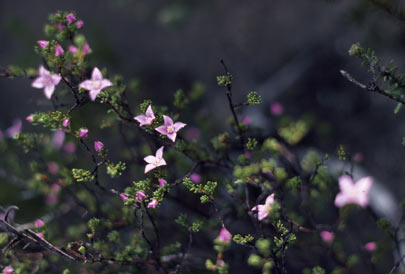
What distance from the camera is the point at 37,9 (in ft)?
18.5

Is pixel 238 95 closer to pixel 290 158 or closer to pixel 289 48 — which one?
pixel 289 48

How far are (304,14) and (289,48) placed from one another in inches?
19.6

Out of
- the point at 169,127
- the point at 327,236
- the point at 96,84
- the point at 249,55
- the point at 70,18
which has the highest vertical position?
the point at 249,55

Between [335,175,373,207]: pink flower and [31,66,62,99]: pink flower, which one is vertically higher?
[31,66,62,99]: pink flower

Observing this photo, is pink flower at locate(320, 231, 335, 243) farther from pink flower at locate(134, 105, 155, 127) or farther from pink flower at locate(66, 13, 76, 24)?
pink flower at locate(66, 13, 76, 24)

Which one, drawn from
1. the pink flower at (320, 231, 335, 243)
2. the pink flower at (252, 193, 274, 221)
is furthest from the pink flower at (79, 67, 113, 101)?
the pink flower at (320, 231, 335, 243)

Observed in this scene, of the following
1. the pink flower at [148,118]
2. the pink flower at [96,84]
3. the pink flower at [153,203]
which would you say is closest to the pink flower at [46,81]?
the pink flower at [96,84]

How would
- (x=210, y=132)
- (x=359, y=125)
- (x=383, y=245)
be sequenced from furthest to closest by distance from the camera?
1. (x=359, y=125)
2. (x=210, y=132)
3. (x=383, y=245)

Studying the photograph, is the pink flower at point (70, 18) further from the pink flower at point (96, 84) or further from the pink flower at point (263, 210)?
the pink flower at point (263, 210)

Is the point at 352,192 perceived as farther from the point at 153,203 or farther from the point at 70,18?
the point at 70,18

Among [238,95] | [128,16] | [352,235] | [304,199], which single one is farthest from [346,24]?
[128,16]

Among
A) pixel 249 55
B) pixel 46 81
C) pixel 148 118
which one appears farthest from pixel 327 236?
pixel 249 55

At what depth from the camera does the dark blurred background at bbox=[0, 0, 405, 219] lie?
391cm

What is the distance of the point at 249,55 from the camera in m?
4.79
